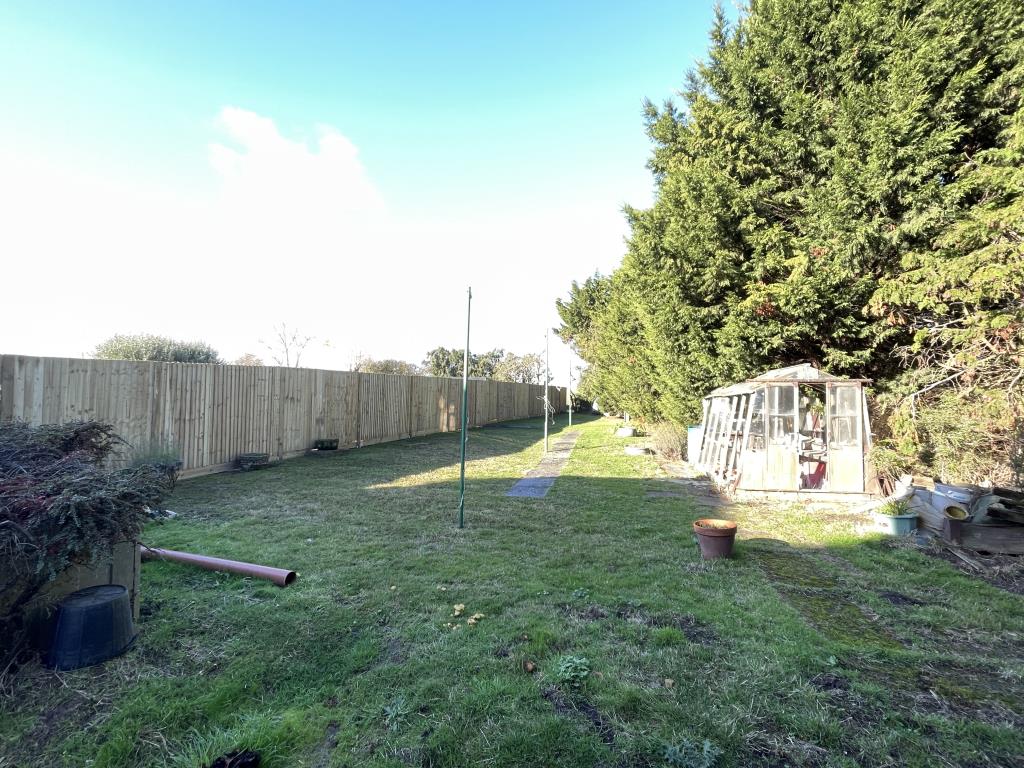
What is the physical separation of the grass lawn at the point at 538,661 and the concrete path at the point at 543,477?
97.4 inches

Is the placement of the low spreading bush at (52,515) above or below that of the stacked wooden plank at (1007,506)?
above

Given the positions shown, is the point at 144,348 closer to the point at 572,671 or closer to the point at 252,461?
the point at 252,461

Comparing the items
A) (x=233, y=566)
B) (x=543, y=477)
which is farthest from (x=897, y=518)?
(x=233, y=566)

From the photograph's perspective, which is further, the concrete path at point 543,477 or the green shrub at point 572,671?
the concrete path at point 543,477

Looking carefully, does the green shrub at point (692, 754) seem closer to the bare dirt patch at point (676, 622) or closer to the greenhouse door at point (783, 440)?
the bare dirt patch at point (676, 622)

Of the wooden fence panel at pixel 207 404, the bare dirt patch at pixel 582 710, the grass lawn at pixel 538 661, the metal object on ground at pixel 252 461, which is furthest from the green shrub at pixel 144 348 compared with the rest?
the bare dirt patch at pixel 582 710

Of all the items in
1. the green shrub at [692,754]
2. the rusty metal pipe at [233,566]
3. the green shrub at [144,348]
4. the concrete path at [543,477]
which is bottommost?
the concrete path at [543,477]

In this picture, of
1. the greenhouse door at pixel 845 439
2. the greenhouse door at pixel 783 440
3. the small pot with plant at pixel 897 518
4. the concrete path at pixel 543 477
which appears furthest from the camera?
the concrete path at pixel 543 477

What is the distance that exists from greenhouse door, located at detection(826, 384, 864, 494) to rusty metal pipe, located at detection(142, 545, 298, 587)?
303 inches

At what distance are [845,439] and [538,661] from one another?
278 inches

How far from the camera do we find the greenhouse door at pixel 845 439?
727 centimetres

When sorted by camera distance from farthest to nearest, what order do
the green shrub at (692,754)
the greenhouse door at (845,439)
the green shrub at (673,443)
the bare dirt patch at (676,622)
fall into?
1. the green shrub at (673,443)
2. the greenhouse door at (845,439)
3. the bare dirt patch at (676,622)
4. the green shrub at (692,754)

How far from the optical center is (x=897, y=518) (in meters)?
5.41

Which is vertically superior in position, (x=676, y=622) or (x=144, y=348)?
(x=144, y=348)
